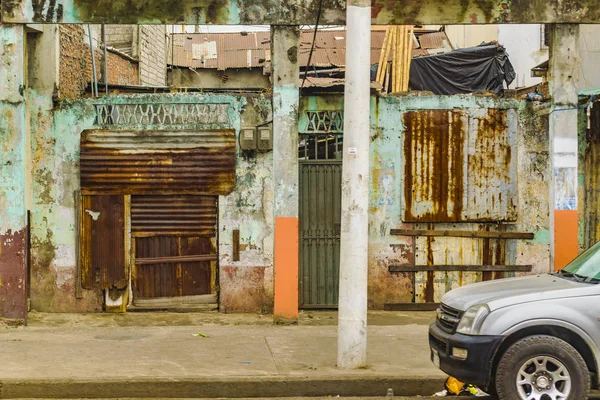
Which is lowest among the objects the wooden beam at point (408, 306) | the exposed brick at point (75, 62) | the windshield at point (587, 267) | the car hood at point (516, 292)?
the wooden beam at point (408, 306)

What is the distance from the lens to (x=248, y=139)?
1202cm

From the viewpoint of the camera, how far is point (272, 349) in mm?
9820

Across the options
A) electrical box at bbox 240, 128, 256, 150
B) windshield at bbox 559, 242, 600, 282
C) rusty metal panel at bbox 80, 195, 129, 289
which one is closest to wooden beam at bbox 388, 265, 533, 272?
electrical box at bbox 240, 128, 256, 150

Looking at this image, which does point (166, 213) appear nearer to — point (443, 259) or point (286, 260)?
point (286, 260)

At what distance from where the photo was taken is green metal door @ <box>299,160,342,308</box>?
12.5 meters

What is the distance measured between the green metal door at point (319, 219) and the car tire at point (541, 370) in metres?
5.65

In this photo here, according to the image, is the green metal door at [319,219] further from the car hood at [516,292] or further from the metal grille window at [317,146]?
the car hood at [516,292]

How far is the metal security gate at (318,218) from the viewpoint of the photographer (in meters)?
12.5

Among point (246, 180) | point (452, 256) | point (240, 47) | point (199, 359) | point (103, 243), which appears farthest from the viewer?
point (240, 47)

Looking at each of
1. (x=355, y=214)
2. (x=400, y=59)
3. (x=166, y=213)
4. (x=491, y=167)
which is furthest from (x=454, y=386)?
→ (x=400, y=59)

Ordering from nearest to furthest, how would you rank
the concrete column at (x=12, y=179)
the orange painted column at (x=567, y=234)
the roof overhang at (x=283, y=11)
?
the concrete column at (x=12, y=179)
the roof overhang at (x=283, y=11)
the orange painted column at (x=567, y=234)

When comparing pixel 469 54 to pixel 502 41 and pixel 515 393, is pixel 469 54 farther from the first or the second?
pixel 515 393

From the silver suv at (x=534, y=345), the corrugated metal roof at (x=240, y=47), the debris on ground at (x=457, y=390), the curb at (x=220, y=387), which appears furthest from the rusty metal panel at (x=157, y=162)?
the corrugated metal roof at (x=240, y=47)

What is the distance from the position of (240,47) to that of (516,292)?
56.0ft
